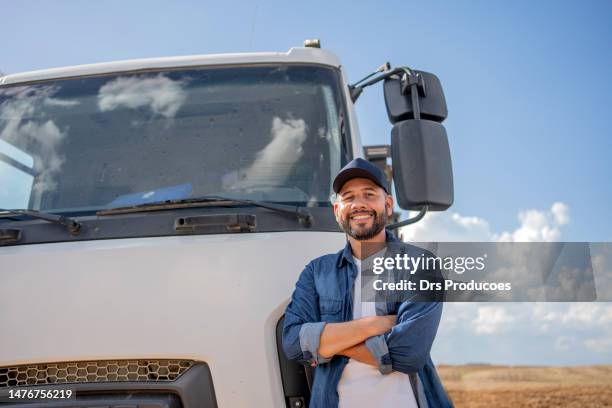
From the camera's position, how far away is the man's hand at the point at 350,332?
246 cm

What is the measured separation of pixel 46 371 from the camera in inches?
111

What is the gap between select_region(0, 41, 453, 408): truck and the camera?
2.67 m

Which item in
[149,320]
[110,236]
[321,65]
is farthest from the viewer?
[321,65]

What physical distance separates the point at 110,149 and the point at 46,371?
1184 millimetres

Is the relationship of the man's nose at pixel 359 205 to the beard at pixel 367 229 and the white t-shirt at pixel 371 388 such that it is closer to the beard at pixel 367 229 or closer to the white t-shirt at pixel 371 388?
the beard at pixel 367 229

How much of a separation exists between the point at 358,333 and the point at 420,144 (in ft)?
3.60

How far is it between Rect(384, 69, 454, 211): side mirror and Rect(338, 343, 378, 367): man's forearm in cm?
88

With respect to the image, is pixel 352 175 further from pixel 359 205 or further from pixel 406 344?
pixel 406 344

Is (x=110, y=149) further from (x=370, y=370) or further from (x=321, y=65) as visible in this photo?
(x=370, y=370)

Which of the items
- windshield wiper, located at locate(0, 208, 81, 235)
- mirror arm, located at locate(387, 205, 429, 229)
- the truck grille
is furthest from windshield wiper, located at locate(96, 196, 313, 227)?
the truck grille

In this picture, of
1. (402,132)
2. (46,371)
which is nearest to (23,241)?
(46,371)

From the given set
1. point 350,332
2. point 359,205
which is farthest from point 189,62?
point 350,332

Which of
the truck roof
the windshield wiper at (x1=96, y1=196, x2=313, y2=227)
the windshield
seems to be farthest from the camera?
the truck roof

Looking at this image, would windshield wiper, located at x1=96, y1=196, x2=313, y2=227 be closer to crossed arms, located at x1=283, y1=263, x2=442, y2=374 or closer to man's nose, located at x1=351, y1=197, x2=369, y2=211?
man's nose, located at x1=351, y1=197, x2=369, y2=211
